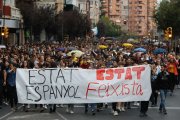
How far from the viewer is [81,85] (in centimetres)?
1812

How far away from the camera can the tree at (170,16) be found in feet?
217

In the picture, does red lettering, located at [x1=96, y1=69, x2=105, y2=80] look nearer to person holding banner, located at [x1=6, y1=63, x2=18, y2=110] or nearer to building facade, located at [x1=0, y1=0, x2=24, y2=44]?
person holding banner, located at [x1=6, y1=63, x2=18, y2=110]

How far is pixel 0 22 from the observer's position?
4847 cm

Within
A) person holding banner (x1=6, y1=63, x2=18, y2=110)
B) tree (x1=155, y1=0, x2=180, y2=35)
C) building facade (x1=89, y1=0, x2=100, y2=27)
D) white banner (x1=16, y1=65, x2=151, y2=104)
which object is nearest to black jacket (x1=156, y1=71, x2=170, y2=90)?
white banner (x1=16, y1=65, x2=151, y2=104)

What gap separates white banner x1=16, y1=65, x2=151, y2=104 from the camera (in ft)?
59.3

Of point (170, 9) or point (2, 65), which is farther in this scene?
point (170, 9)

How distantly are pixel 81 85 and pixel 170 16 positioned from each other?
50.6 metres

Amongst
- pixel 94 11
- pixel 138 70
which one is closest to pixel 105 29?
pixel 94 11

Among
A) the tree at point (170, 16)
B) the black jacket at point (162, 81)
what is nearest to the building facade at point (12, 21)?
the tree at point (170, 16)

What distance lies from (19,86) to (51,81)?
1.02 meters

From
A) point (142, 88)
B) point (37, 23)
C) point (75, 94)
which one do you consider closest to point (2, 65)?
point (75, 94)

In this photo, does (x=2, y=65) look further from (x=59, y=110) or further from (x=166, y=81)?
(x=166, y=81)

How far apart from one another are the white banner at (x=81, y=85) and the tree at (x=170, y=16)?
47403 millimetres

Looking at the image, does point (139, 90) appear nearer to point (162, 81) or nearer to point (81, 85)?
point (162, 81)
